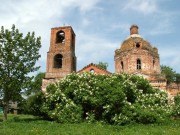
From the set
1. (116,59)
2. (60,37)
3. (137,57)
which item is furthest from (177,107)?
(60,37)

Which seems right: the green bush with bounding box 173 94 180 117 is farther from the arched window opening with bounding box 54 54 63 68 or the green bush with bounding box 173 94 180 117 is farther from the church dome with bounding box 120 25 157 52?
the arched window opening with bounding box 54 54 63 68

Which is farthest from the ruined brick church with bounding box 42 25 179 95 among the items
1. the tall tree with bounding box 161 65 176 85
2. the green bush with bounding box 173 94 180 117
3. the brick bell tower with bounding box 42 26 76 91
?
the tall tree with bounding box 161 65 176 85

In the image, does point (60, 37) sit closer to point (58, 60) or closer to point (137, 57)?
point (58, 60)

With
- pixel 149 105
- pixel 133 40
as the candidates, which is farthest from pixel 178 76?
pixel 149 105

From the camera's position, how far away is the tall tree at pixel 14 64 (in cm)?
2177

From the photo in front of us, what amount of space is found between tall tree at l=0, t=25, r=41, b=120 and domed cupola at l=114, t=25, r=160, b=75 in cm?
1293

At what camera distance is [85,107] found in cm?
2191

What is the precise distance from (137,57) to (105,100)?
13500 mm

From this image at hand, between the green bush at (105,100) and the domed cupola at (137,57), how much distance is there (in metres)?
8.49

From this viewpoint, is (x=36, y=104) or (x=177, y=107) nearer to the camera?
(x=36, y=104)

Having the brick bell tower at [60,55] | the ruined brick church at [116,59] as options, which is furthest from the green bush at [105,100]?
the ruined brick church at [116,59]

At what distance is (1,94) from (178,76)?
114ft

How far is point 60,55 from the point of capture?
32.1m

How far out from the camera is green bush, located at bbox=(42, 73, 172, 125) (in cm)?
2008
